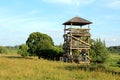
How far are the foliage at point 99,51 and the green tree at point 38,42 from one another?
334 inches

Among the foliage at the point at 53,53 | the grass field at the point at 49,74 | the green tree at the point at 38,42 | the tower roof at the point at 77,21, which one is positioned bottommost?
the grass field at the point at 49,74

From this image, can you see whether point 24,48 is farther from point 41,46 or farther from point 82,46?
point 82,46

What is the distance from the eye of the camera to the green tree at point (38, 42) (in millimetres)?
53525

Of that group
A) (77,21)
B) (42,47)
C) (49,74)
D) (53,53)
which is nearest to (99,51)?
(53,53)

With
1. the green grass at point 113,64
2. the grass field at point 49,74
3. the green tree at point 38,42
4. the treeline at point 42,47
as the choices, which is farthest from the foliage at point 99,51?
the grass field at point 49,74

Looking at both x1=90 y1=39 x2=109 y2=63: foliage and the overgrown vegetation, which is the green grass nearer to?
x1=90 y1=39 x2=109 y2=63: foliage

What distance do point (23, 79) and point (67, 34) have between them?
33.8 m

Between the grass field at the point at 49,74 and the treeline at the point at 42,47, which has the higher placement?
the treeline at the point at 42,47

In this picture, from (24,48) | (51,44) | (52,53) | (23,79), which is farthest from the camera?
(24,48)

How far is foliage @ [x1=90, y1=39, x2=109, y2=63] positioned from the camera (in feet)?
187

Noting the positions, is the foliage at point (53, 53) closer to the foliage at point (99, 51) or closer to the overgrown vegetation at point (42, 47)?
the overgrown vegetation at point (42, 47)

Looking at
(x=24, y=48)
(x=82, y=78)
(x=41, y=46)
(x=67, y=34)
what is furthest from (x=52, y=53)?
(x=82, y=78)

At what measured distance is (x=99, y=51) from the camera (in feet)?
192

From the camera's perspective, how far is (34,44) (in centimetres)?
5488
